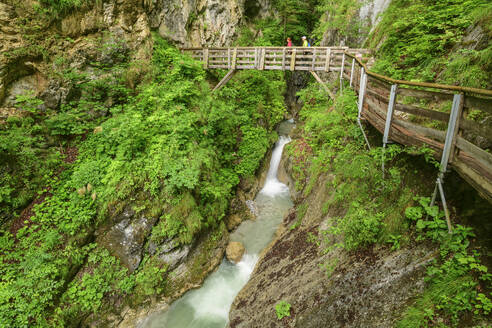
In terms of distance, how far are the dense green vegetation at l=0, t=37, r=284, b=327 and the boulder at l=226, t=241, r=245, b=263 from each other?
1028 mm

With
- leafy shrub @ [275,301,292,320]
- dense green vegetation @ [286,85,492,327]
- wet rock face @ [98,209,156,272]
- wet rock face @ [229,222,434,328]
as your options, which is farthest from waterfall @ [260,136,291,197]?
leafy shrub @ [275,301,292,320]

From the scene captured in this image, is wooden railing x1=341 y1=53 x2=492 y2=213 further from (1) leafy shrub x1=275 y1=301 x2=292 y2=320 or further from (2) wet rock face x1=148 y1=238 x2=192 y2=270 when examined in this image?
(2) wet rock face x1=148 y1=238 x2=192 y2=270

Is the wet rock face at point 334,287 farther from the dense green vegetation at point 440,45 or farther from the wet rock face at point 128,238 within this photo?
the dense green vegetation at point 440,45

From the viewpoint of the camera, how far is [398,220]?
390 centimetres

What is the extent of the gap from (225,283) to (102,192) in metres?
5.02

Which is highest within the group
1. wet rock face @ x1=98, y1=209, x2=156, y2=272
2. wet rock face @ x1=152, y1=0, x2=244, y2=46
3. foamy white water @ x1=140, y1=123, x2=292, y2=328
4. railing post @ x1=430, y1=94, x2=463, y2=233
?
wet rock face @ x1=152, y1=0, x2=244, y2=46

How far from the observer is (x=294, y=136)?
1491cm

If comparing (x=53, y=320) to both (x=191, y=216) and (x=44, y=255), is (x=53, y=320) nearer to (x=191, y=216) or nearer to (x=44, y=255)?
(x=44, y=255)

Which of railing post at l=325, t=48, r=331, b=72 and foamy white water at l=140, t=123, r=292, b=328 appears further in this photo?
railing post at l=325, t=48, r=331, b=72

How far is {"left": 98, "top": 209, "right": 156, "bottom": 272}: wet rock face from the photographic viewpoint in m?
7.26

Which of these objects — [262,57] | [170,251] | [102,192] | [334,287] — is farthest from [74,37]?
[334,287]

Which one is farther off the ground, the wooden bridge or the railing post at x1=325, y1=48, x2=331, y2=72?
the railing post at x1=325, y1=48, x2=331, y2=72

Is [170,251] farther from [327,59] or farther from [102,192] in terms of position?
[327,59]

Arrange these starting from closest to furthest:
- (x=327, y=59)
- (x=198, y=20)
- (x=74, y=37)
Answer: (x=74, y=37) → (x=327, y=59) → (x=198, y=20)
